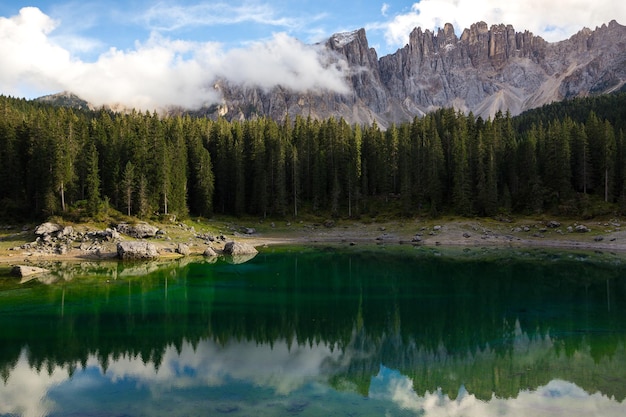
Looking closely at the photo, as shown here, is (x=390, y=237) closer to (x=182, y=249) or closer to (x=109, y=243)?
(x=182, y=249)

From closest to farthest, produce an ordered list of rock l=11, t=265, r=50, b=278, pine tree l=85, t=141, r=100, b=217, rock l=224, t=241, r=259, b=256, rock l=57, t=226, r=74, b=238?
rock l=11, t=265, r=50, b=278
rock l=57, t=226, r=74, b=238
rock l=224, t=241, r=259, b=256
pine tree l=85, t=141, r=100, b=217

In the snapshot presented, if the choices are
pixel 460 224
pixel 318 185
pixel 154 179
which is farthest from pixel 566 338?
pixel 318 185

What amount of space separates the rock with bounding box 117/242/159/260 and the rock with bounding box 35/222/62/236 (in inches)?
468

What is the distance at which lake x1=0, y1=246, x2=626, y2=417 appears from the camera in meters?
17.4

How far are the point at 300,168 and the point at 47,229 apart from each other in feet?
186

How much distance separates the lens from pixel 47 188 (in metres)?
70.9

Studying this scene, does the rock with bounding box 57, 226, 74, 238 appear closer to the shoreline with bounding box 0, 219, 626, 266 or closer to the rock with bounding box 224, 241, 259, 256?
the shoreline with bounding box 0, 219, 626, 266

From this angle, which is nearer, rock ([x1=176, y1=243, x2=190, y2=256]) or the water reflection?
the water reflection

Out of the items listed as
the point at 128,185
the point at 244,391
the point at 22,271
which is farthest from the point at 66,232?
the point at 244,391

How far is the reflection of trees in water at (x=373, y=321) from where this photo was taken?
838 inches

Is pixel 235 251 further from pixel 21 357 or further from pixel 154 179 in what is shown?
pixel 21 357

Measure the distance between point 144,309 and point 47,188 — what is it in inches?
1922

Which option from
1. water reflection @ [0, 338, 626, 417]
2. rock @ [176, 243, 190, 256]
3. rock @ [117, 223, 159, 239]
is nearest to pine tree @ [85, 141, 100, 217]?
rock @ [117, 223, 159, 239]

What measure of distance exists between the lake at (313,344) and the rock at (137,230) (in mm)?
18400
